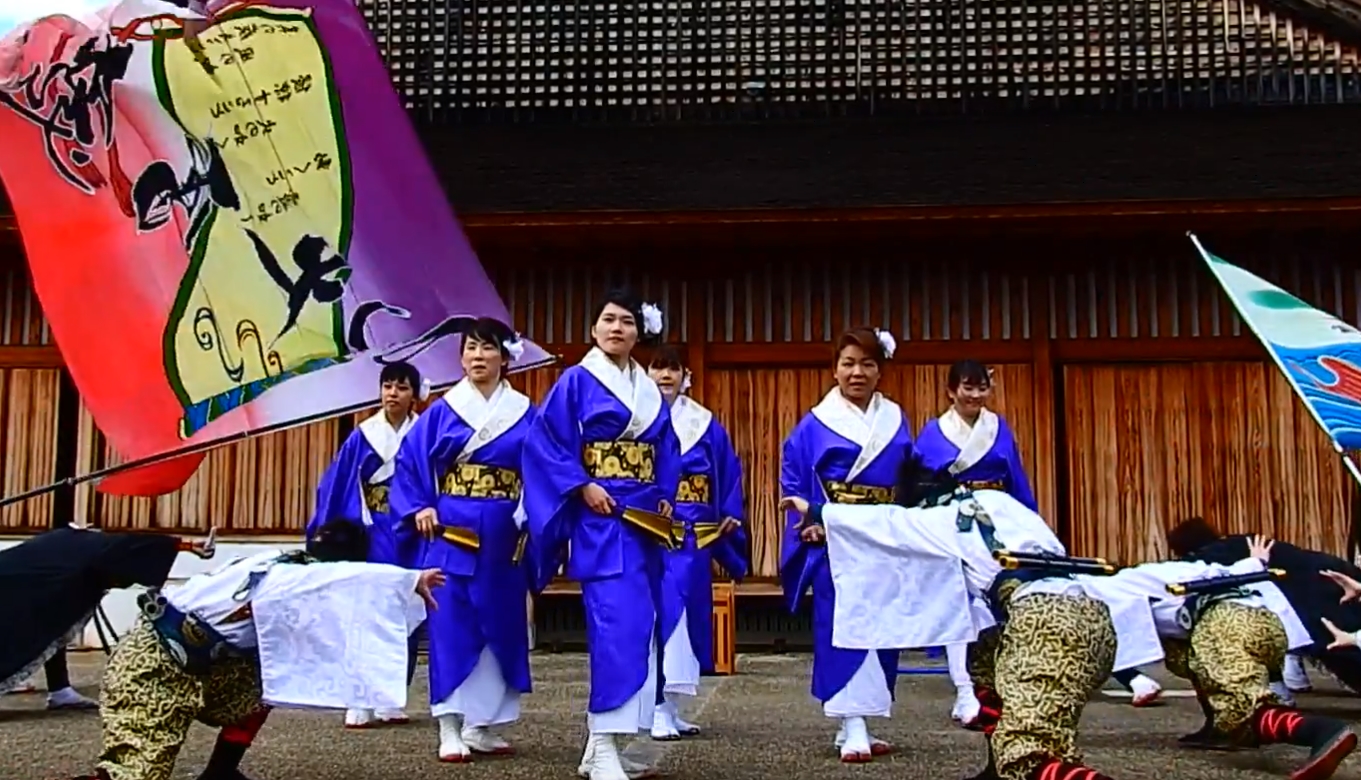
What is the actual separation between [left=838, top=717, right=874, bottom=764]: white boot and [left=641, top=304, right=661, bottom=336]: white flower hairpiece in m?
1.79

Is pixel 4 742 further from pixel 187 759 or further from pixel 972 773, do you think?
pixel 972 773

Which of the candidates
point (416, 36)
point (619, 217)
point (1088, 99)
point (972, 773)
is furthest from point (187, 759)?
point (1088, 99)

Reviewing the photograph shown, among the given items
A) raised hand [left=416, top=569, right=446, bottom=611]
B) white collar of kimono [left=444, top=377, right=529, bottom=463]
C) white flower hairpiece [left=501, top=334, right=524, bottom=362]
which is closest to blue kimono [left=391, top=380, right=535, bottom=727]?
white collar of kimono [left=444, top=377, right=529, bottom=463]

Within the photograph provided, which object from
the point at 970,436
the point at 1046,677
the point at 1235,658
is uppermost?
the point at 970,436

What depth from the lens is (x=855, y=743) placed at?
564 centimetres

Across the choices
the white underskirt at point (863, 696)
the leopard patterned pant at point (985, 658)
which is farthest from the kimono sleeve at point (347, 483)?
the leopard patterned pant at point (985, 658)

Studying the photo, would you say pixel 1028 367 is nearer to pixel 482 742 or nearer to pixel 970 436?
pixel 970 436

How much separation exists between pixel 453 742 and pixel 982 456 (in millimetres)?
2556

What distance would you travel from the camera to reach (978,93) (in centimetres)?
1156

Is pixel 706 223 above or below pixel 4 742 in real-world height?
above

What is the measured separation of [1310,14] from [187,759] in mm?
10262

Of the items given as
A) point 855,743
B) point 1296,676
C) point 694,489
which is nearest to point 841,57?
point 694,489

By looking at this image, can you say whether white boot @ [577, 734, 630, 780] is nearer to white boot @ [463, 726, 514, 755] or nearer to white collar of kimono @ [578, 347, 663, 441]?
white boot @ [463, 726, 514, 755]

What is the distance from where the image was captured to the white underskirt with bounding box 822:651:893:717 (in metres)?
5.74
